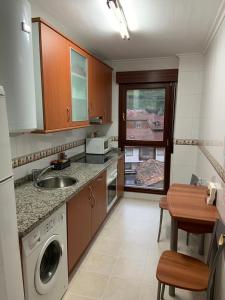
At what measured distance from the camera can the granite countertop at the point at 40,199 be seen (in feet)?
4.46

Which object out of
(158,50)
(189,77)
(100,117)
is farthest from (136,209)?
(158,50)

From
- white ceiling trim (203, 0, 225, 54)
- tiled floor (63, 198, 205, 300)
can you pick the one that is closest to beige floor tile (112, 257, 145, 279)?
tiled floor (63, 198, 205, 300)

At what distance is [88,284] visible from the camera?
1.97 m

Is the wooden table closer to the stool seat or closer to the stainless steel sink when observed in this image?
the stool seat

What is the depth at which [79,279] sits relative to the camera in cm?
203

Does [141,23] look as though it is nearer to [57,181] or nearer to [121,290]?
[57,181]

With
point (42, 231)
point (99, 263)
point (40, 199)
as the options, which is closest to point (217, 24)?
point (40, 199)

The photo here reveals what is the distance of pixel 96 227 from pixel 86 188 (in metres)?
0.66

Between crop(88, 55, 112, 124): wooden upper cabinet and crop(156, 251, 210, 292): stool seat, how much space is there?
1.95 meters

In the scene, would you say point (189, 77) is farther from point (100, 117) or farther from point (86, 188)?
point (86, 188)

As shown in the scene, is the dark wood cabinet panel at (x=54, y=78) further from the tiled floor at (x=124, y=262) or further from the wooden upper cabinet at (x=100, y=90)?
the tiled floor at (x=124, y=262)

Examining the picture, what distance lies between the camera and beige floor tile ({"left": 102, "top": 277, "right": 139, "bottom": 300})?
1833mm

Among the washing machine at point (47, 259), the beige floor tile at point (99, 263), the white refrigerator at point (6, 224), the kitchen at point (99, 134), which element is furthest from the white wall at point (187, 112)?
the white refrigerator at point (6, 224)

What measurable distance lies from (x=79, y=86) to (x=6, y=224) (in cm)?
190
